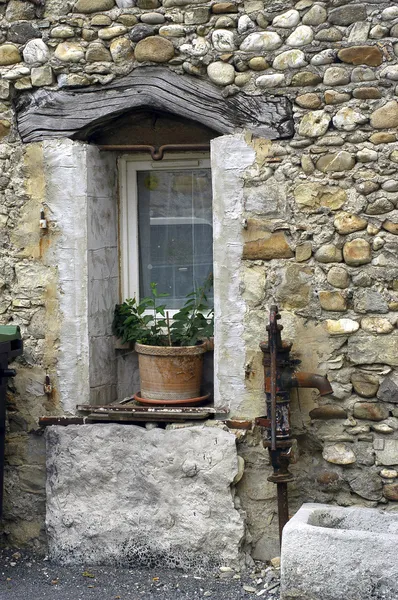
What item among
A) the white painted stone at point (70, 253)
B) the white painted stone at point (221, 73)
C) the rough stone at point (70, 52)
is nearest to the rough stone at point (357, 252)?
the white painted stone at point (221, 73)

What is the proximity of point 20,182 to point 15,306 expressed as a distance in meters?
0.67

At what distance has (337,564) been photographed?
4059 mm

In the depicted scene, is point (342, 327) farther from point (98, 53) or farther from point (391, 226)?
point (98, 53)

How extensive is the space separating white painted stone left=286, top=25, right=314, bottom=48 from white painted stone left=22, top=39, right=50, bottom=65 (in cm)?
131

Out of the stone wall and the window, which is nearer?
the stone wall

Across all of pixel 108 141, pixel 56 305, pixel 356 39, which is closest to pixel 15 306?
pixel 56 305

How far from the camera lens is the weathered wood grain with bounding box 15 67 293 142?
4695mm

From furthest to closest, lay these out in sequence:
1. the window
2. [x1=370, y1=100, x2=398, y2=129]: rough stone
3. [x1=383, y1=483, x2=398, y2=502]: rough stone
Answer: the window < [x1=383, y1=483, x2=398, y2=502]: rough stone < [x1=370, y1=100, x2=398, y2=129]: rough stone

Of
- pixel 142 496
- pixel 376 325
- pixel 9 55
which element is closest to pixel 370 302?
pixel 376 325

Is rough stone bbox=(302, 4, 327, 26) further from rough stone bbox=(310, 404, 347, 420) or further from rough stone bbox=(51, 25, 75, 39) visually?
rough stone bbox=(310, 404, 347, 420)

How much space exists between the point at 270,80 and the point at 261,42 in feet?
0.64

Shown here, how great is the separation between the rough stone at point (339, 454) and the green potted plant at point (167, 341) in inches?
29.9

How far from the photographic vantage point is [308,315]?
15.4 ft

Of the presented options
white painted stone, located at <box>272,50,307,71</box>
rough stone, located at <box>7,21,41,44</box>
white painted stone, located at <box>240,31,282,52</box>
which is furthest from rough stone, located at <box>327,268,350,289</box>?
rough stone, located at <box>7,21,41,44</box>
